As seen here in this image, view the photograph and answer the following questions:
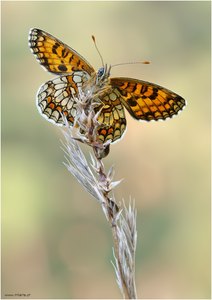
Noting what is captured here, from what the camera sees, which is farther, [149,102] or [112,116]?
[149,102]

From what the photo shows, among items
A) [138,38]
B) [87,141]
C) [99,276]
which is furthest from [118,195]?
[87,141]

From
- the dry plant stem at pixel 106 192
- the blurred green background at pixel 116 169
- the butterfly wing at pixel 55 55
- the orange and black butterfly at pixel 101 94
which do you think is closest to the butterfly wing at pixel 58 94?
the orange and black butterfly at pixel 101 94

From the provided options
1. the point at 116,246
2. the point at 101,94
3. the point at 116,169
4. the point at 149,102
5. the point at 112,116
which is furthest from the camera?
the point at 116,169

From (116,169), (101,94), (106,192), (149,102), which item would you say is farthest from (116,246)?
(116,169)

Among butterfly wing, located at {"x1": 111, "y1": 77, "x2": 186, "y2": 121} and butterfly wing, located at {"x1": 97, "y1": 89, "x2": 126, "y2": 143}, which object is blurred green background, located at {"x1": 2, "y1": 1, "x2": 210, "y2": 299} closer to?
butterfly wing, located at {"x1": 111, "y1": 77, "x2": 186, "y2": 121}

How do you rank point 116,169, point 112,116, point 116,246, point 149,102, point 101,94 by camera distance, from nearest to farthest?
point 116,246, point 101,94, point 112,116, point 149,102, point 116,169

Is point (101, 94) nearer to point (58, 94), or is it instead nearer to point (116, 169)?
point (58, 94)
